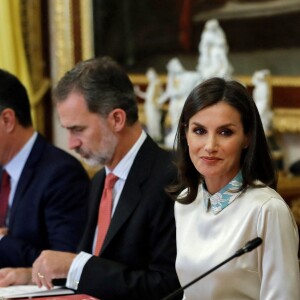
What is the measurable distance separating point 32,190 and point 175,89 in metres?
2.07

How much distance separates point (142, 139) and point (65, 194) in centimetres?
50

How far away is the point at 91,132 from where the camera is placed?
2852mm

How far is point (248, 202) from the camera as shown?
2166 mm

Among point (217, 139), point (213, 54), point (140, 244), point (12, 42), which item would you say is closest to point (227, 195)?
point (217, 139)

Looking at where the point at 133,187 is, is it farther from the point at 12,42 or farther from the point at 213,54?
the point at 12,42

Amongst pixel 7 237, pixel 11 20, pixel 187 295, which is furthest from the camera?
pixel 11 20

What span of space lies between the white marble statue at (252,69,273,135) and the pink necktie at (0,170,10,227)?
1.85 m

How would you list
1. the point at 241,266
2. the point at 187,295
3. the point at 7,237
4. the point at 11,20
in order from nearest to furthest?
the point at 241,266 < the point at 187,295 < the point at 7,237 < the point at 11,20

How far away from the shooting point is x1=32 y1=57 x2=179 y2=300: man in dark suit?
2.64 meters

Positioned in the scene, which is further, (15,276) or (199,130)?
(15,276)

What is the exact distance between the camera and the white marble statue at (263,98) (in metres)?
4.80

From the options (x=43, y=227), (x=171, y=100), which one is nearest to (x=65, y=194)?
(x=43, y=227)

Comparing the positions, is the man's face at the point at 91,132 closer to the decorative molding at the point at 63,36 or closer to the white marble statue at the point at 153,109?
the white marble statue at the point at 153,109

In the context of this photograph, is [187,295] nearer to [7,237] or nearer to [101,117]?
[101,117]
